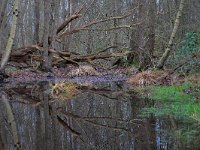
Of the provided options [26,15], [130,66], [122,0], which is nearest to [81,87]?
[130,66]

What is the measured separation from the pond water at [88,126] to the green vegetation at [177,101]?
1.06 ft

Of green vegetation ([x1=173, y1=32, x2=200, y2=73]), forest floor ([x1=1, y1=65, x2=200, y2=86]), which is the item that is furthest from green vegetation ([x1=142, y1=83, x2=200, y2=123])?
green vegetation ([x1=173, y1=32, x2=200, y2=73])

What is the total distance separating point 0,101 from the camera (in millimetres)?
11555

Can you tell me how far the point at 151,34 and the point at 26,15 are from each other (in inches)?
1154

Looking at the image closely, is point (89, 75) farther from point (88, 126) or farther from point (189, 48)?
point (88, 126)

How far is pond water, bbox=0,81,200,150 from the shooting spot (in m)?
5.99

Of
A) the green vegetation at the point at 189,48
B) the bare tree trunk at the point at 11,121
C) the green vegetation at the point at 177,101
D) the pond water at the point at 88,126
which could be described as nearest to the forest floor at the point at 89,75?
the green vegetation at the point at 189,48

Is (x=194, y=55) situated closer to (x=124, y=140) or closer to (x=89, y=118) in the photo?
(x=89, y=118)

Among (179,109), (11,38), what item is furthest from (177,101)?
(11,38)

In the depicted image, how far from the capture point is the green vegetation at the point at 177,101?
26.4ft

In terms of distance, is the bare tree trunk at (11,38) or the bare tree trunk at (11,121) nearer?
the bare tree trunk at (11,121)

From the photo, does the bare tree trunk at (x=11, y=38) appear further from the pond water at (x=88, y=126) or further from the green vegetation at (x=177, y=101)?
the green vegetation at (x=177, y=101)

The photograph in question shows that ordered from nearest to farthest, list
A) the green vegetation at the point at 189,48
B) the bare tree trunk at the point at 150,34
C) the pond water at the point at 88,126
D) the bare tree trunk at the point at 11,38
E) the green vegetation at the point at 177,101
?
the pond water at the point at 88,126 < the green vegetation at the point at 177,101 < the green vegetation at the point at 189,48 < the bare tree trunk at the point at 150,34 < the bare tree trunk at the point at 11,38

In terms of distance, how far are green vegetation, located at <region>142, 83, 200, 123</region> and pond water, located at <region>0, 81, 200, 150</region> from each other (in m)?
0.32
